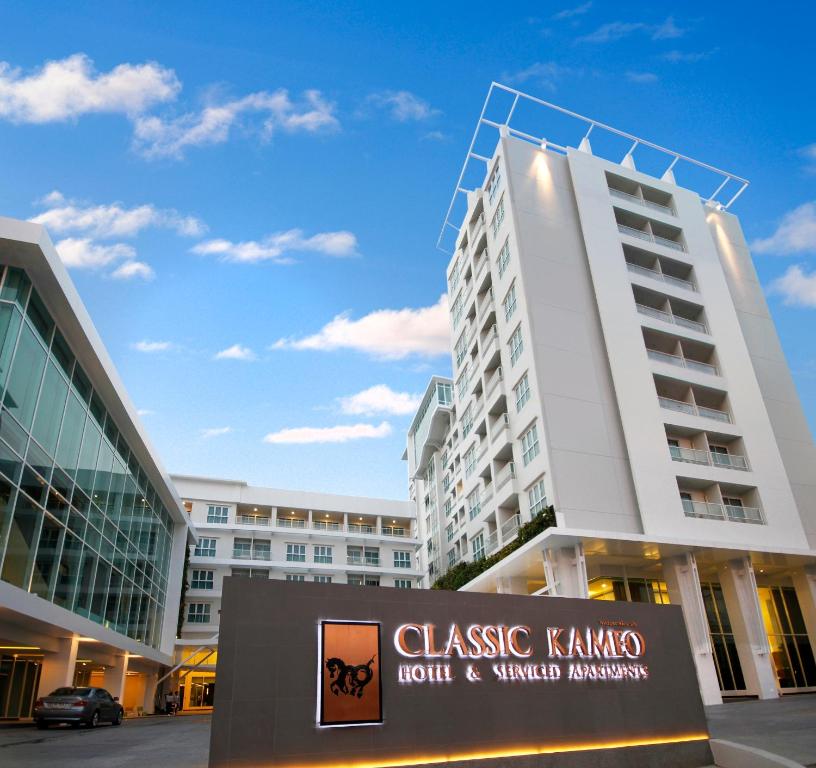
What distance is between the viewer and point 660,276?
39906 mm

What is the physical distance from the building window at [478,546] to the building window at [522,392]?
11.2 meters

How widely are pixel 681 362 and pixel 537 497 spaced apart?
497 inches

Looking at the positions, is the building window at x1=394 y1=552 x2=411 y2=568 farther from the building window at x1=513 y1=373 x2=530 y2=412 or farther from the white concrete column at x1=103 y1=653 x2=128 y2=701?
the white concrete column at x1=103 y1=653 x2=128 y2=701

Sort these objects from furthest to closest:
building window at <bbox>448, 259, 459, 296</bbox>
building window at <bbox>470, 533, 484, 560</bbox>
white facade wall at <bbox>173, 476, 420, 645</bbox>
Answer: white facade wall at <bbox>173, 476, 420, 645</bbox>
building window at <bbox>448, 259, 459, 296</bbox>
building window at <bbox>470, 533, 484, 560</bbox>

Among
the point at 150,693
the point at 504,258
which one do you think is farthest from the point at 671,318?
the point at 150,693

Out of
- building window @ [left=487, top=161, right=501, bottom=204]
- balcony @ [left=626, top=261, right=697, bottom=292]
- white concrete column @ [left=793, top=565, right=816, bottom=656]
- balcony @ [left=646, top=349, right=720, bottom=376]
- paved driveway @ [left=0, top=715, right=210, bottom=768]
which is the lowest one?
paved driveway @ [left=0, top=715, right=210, bottom=768]

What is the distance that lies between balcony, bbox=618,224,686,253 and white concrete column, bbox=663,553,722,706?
19630mm

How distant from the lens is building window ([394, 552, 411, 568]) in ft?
206

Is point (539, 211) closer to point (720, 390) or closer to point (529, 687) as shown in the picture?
point (720, 390)

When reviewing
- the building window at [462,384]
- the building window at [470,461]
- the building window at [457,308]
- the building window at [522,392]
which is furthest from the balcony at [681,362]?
the building window at [457,308]

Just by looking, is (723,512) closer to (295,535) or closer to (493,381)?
(493,381)

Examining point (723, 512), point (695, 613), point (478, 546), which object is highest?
point (478, 546)

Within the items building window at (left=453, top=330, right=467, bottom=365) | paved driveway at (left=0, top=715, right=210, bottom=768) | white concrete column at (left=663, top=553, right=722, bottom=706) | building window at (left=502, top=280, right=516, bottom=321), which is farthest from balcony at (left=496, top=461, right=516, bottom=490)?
paved driveway at (left=0, top=715, right=210, bottom=768)

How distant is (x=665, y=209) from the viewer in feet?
142
